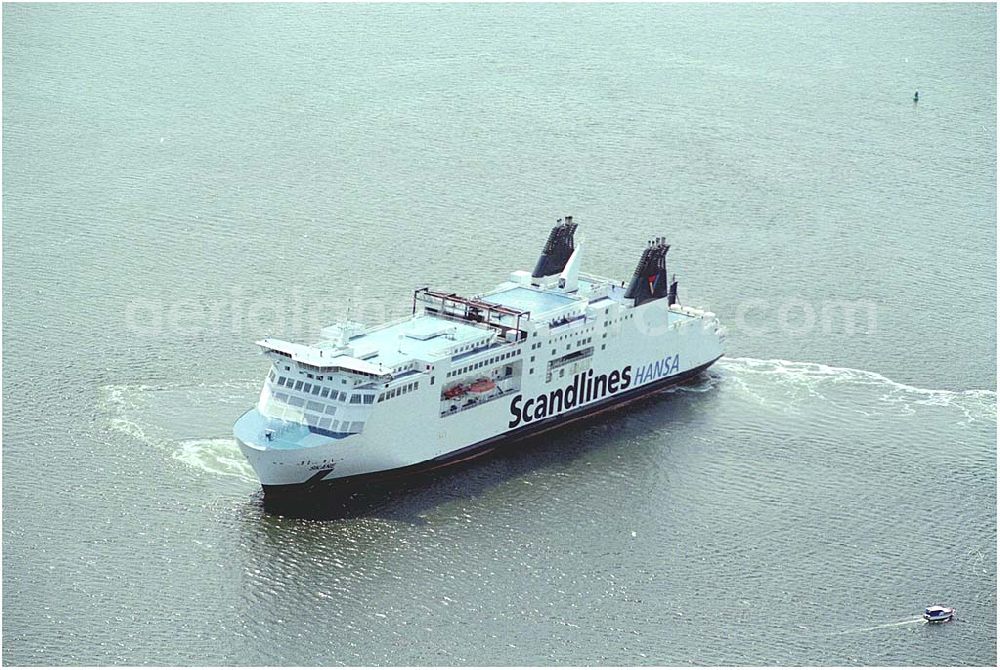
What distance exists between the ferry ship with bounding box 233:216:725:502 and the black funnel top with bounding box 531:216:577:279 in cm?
9

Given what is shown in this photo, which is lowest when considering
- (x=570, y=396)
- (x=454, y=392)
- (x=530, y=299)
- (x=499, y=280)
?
(x=570, y=396)

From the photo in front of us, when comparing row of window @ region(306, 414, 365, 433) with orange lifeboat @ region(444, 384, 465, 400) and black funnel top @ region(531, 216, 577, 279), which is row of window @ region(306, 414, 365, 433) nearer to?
orange lifeboat @ region(444, 384, 465, 400)

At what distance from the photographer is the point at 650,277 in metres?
109

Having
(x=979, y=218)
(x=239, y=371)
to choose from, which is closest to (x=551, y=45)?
(x=979, y=218)

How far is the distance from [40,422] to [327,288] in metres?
26.5

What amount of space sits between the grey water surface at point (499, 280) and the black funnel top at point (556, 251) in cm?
1005

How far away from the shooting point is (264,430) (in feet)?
305

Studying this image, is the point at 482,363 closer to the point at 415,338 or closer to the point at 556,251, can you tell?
the point at 415,338

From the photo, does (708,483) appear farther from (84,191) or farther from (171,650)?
(84,191)

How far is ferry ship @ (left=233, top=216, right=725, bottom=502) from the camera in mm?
93312

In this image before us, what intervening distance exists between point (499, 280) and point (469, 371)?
79.0 feet

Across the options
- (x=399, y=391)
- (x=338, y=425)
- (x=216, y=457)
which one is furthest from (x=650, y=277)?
(x=216, y=457)

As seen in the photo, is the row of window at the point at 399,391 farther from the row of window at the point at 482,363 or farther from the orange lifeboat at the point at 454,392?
the orange lifeboat at the point at 454,392

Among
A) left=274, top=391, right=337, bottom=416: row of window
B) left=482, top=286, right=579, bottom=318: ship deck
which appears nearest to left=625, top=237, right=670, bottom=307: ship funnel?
left=482, top=286, right=579, bottom=318: ship deck
